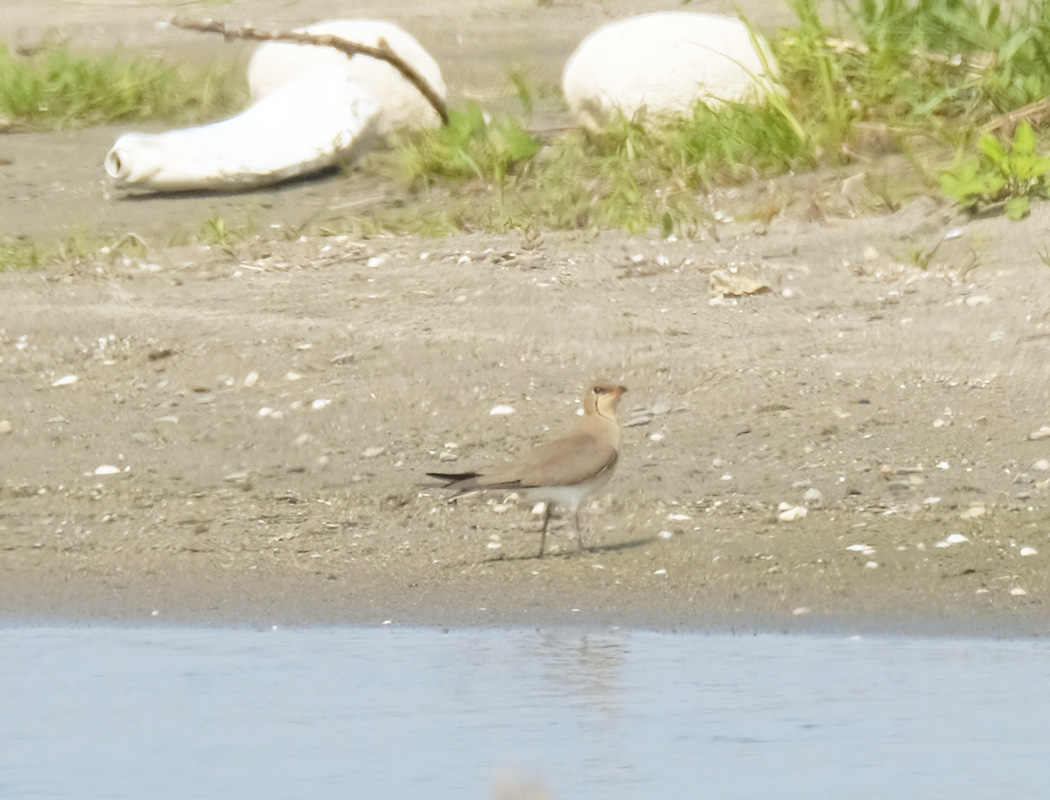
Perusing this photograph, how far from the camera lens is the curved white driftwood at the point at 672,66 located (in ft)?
30.6

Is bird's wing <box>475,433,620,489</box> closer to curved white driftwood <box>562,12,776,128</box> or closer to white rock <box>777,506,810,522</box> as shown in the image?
white rock <box>777,506,810,522</box>

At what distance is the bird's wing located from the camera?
18.2 feet

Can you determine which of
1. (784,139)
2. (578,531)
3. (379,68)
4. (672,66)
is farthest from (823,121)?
(578,531)

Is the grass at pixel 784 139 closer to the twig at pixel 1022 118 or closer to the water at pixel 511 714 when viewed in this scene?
the twig at pixel 1022 118

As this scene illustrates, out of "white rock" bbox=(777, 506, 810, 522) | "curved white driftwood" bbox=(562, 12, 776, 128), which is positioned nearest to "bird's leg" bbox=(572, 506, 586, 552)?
"white rock" bbox=(777, 506, 810, 522)

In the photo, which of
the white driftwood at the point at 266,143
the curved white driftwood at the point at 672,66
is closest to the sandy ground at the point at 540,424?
the white driftwood at the point at 266,143

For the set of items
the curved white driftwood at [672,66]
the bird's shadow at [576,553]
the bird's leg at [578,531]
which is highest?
the curved white driftwood at [672,66]

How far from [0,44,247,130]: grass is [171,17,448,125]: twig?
66.2 inches

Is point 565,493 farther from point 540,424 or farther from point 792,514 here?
point 540,424

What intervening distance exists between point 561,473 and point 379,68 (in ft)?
16.8

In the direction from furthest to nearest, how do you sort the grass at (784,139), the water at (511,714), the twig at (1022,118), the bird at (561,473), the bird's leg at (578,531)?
the grass at (784,139), the twig at (1022,118), the bird's leg at (578,531), the bird at (561,473), the water at (511,714)

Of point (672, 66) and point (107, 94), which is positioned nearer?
point (672, 66)

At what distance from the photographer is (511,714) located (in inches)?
176

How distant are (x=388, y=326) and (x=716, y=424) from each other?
1.54 m
